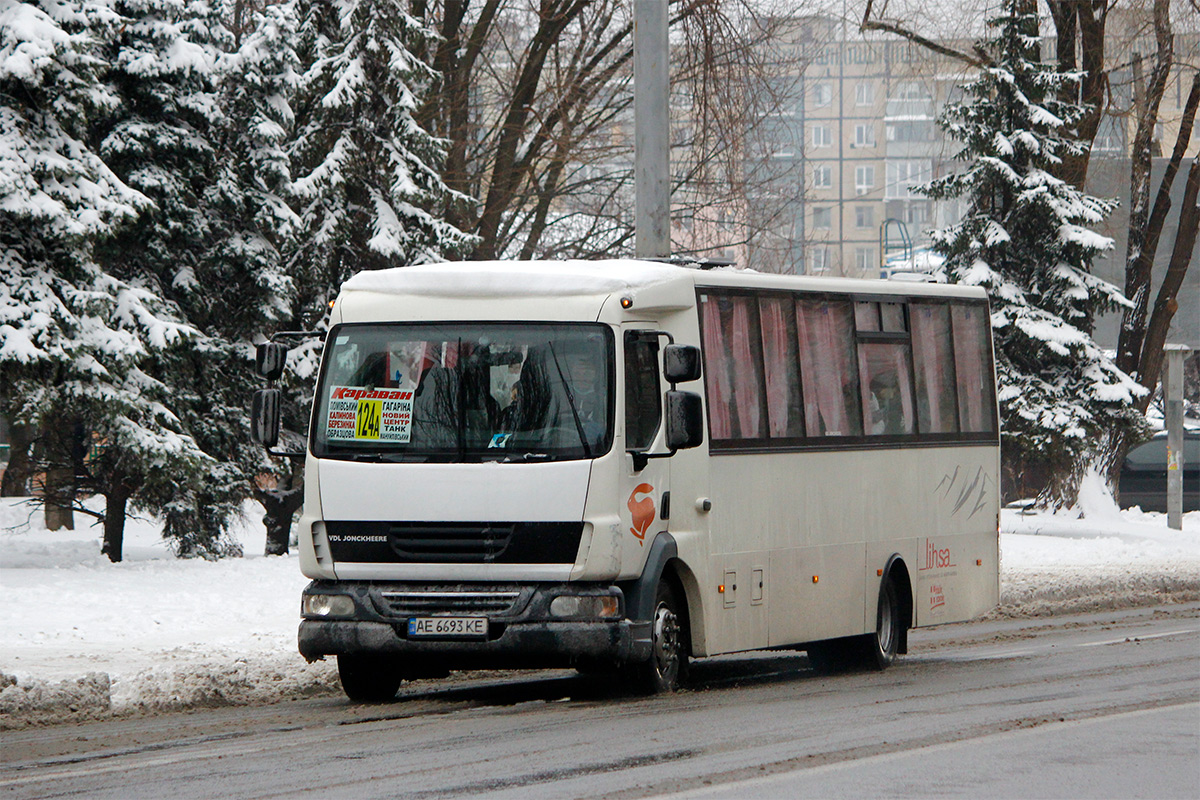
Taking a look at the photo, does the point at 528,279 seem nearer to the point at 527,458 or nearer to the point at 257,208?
the point at 527,458

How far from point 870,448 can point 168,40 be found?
35.8 ft

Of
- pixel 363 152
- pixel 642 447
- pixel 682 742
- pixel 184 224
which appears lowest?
pixel 682 742

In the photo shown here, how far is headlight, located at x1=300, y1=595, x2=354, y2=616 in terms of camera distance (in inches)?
428

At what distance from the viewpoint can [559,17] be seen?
27875 mm

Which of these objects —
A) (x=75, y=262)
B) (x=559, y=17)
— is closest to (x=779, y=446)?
(x=75, y=262)

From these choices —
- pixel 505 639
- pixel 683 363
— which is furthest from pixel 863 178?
pixel 505 639

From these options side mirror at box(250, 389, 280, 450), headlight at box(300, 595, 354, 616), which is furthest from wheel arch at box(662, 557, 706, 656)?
side mirror at box(250, 389, 280, 450)

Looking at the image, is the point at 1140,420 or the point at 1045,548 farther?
the point at 1140,420

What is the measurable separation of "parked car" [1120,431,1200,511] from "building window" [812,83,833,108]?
3598 inches

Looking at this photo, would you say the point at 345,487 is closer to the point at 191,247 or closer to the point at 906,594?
the point at 906,594

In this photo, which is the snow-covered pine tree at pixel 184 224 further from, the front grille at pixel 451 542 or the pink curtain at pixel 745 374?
the front grille at pixel 451 542

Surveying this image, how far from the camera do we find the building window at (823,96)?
5054 inches

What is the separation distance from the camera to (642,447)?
436 inches

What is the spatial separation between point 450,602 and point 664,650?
53.5 inches
